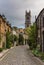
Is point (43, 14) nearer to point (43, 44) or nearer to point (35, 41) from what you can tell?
point (43, 44)

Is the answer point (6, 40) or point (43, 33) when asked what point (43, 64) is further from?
point (6, 40)

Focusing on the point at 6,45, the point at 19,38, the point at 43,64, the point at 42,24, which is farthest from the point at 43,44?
the point at 19,38

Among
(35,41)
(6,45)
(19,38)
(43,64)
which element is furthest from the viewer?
(19,38)

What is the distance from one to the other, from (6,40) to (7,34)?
208cm

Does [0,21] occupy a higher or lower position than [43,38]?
higher

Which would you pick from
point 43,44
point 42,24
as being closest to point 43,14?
point 42,24

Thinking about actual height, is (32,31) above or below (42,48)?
above

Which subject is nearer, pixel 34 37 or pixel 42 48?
pixel 42 48

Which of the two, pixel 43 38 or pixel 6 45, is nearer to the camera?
pixel 43 38

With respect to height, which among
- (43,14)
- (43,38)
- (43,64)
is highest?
(43,14)

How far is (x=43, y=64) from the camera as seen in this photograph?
72.7 ft

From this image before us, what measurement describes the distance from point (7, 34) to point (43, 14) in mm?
28622

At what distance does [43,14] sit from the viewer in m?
43.5

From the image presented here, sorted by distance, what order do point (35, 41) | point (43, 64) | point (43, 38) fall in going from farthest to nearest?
point (35, 41), point (43, 38), point (43, 64)
